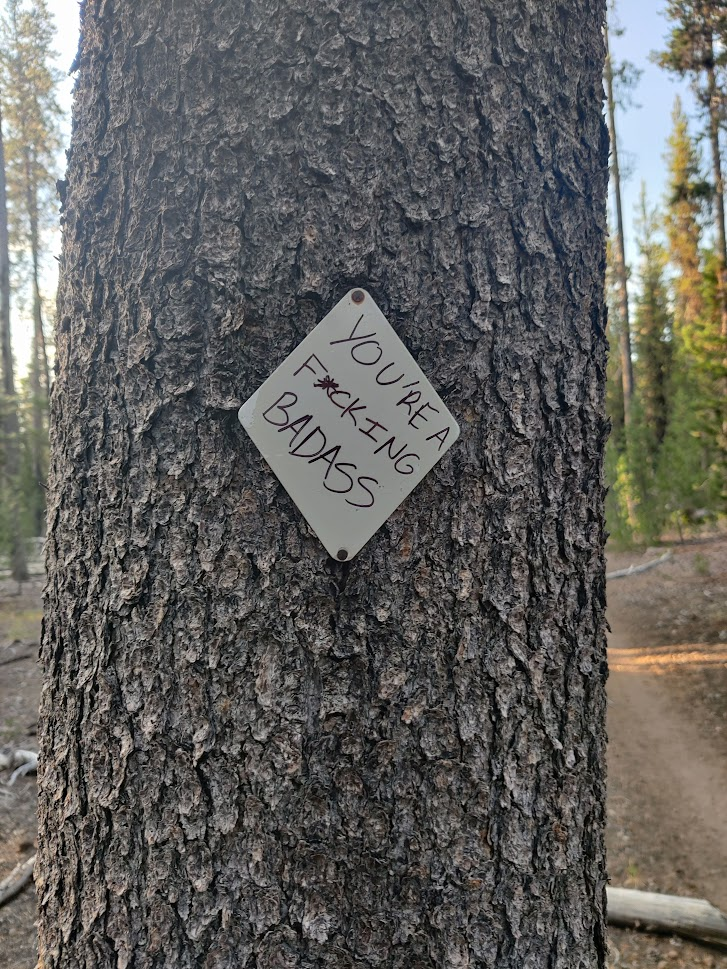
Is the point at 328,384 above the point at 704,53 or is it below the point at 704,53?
below

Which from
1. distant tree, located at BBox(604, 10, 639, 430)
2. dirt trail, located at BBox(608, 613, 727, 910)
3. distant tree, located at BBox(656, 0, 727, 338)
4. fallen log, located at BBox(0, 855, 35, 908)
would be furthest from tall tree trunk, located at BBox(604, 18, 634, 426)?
fallen log, located at BBox(0, 855, 35, 908)

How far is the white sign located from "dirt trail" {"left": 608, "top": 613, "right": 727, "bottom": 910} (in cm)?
380

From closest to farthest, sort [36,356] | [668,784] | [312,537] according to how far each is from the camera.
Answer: [312,537] → [668,784] → [36,356]

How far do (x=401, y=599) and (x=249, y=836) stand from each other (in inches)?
15.6

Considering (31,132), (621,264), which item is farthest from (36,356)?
(621,264)

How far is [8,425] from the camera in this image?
35.5ft

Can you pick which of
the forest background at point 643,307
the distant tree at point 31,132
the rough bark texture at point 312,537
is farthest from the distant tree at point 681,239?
the rough bark texture at point 312,537

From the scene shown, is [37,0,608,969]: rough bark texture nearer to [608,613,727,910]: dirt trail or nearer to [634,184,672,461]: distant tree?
[608,613,727,910]: dirt trail

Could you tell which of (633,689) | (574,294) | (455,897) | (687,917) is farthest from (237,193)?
(633,689)

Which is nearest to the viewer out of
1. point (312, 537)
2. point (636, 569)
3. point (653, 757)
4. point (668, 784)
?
point (312, 537)

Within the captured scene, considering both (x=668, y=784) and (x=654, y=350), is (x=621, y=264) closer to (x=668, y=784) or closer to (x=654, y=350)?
(x=654, y=350)

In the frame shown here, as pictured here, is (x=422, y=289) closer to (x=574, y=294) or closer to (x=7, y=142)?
(x=574, y=294)

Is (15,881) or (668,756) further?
(668,756)

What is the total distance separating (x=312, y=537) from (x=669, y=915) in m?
3.32
